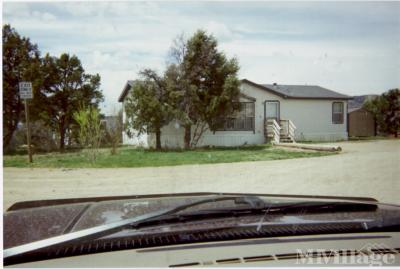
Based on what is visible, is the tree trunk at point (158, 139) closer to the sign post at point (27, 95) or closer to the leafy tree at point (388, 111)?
the sign post at point (27, 95)

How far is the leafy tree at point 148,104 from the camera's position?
33.4ft

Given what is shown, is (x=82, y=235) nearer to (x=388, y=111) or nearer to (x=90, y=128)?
(x=90, y=128)

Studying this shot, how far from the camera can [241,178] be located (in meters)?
5.62

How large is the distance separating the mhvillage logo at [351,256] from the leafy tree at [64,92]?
3.51m

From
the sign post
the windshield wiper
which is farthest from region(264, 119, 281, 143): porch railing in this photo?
the windshield wiper

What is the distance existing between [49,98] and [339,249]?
4111 millimetres

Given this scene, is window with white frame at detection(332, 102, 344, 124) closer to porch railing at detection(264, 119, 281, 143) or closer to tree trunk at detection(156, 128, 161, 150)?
porch railing at detection(264, 119, 281, 143)

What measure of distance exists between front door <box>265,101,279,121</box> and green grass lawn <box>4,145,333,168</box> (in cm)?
94

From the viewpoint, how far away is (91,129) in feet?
17.0

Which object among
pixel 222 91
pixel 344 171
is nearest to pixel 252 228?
pixel 344 171

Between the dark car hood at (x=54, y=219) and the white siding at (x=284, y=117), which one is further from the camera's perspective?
the white siding at (x=284, y=117)

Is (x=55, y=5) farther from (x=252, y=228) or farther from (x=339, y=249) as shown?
(x=339, y=249)

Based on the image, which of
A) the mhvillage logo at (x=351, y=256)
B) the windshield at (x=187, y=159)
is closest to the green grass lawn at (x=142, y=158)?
the windshield at (x=187, y=159)

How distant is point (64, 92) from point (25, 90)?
1.10 meters
